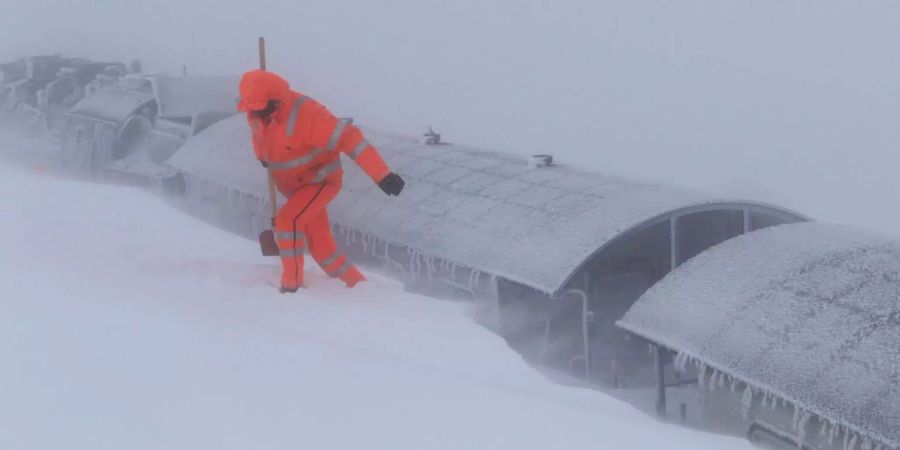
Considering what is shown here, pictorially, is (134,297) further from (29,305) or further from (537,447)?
(537,447)

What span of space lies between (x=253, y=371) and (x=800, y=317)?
3297 mm

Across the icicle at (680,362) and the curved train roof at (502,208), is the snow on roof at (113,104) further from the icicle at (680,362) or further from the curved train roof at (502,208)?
the icicle at (680,362)

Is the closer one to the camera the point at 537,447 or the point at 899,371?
the point at 537,447

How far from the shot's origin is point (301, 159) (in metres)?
8.00

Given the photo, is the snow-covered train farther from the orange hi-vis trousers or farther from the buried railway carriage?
the orange hi-vis trousers

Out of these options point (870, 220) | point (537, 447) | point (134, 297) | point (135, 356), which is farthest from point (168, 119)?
point (870, 220)

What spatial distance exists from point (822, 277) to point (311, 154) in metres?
4.17

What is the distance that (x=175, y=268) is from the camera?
8.44m

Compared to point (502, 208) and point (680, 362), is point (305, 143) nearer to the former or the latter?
point (502, 208)

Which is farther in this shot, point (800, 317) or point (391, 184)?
point (391, 184)

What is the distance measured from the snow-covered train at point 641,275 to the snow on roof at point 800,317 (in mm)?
12

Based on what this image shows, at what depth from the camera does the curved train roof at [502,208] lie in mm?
7934

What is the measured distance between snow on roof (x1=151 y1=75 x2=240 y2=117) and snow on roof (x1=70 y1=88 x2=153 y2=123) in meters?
0.34

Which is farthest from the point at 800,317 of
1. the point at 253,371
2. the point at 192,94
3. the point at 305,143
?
the point at 192,94
